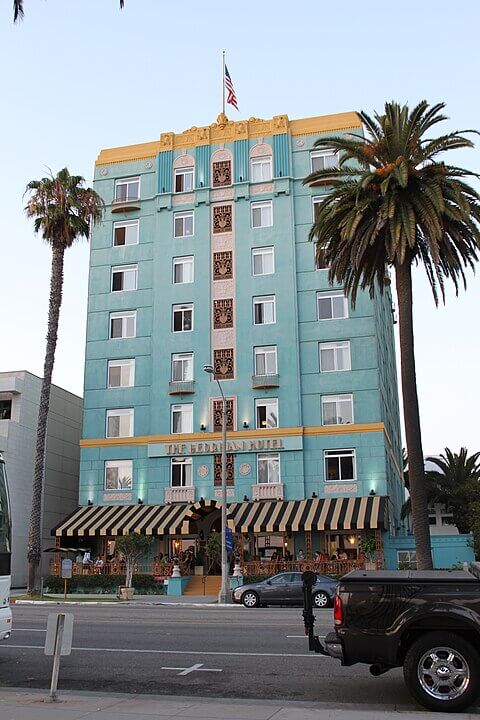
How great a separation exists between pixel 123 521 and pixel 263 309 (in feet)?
45.9

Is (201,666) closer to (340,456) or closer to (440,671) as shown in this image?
(440,671)

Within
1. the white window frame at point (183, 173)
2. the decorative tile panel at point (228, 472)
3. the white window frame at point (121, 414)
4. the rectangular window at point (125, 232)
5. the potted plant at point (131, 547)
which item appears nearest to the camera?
the potted plant at point (131, 547)

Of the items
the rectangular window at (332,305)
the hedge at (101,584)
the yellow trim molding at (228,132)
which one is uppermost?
the yellow trim molding at (228,132)

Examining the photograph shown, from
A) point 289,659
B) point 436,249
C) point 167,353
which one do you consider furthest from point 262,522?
point 289,659

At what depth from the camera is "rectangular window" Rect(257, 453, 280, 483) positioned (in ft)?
135

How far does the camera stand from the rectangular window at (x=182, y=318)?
44.8 metres

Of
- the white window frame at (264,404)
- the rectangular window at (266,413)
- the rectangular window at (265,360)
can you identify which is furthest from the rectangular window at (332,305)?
the rectangular window at (266,413)

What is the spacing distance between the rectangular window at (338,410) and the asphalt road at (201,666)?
23.2m

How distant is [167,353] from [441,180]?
19.5 m

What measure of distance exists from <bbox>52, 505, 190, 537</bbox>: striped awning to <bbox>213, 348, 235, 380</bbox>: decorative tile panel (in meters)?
7.59

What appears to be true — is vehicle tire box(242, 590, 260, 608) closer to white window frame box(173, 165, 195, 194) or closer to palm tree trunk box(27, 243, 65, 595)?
palm tree trunk box(27, 243, 65, 595)

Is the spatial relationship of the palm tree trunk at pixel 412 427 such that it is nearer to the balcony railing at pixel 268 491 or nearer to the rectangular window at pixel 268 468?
the balcony railing at pixel 268 491

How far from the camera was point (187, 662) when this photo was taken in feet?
42.5

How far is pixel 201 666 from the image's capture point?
41.0 feet
